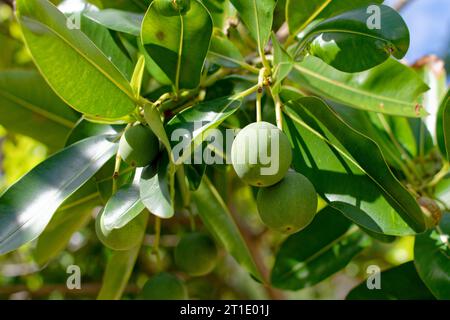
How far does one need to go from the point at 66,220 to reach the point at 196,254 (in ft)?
1.23

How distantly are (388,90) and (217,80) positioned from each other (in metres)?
0.42

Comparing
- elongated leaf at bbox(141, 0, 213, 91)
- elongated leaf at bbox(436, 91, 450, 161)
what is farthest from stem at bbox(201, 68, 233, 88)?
elongated leaf at bbox(436, 91, 450, 161)

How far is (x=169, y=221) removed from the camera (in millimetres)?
2688

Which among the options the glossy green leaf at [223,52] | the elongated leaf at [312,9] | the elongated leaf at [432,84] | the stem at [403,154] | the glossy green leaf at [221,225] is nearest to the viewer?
the elongated leaf at [312,9]

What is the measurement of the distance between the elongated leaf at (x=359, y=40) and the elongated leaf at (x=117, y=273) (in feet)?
2.55

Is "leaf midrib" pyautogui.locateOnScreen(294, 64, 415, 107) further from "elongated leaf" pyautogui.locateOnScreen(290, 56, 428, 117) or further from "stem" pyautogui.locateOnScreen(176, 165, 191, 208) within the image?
"stem" pyautogui.locateOnScreen(176, 165, 191, 208)

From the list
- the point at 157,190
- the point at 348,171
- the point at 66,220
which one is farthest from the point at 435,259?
the point at 66,220

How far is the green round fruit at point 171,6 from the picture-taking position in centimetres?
111

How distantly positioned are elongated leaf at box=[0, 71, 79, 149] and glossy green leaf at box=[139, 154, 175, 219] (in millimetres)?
665

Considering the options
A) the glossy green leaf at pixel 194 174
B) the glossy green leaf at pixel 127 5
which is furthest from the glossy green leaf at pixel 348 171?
the glossy green leaf at pixel 127 5

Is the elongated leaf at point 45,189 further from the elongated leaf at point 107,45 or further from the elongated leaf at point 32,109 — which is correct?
the elongated leaf at point 32,109

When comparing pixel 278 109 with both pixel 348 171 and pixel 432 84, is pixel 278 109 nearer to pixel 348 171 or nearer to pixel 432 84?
pixel 348 171
